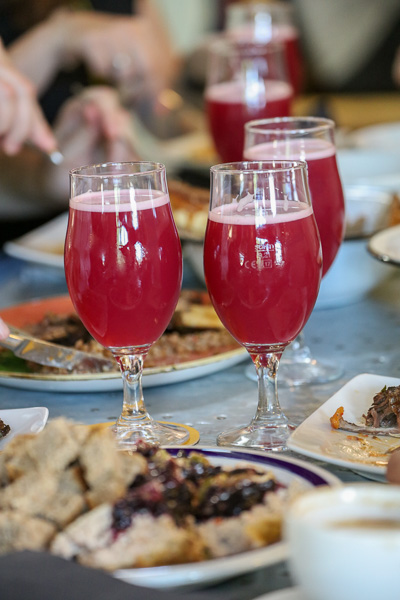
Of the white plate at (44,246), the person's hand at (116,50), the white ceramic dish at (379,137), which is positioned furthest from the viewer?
the person's hand at (116,50)

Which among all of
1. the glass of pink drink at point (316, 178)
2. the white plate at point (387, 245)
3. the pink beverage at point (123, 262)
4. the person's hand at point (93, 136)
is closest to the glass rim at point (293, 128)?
the glass of pink drink at point (316, 178)

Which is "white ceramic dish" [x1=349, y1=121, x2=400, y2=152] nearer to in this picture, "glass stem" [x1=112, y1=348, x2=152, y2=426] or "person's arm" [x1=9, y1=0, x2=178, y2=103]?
"person's arm" [x1=9, y1=0, x2=178, y2=103]

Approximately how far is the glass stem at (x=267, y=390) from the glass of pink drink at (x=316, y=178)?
192mm

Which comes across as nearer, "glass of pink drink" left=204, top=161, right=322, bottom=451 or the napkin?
the napkin

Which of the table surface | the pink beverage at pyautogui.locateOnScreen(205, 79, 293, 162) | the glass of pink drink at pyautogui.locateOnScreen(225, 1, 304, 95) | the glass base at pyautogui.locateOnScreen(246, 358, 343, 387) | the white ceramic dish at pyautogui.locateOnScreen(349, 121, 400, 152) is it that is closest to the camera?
the table surface

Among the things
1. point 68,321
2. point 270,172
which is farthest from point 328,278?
point 270,172

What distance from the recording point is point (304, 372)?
1.26 metres

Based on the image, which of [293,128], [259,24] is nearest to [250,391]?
[293,128]

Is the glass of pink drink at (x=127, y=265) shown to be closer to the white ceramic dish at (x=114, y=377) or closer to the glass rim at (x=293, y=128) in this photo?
the white ceramic dish at (x=114, y=377)

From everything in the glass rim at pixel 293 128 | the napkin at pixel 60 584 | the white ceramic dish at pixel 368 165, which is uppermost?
the glass rim at pixel 293 128

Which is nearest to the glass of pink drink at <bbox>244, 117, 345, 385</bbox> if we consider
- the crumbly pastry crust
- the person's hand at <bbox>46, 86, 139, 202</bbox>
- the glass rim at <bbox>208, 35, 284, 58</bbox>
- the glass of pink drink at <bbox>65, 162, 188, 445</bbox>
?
the glass of pink drink at <bbox>65, 162, 188, 445</bbox>

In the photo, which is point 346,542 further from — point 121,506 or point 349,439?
point 349,439

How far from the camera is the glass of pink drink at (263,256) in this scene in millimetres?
994

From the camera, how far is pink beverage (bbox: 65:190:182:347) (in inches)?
39.7
